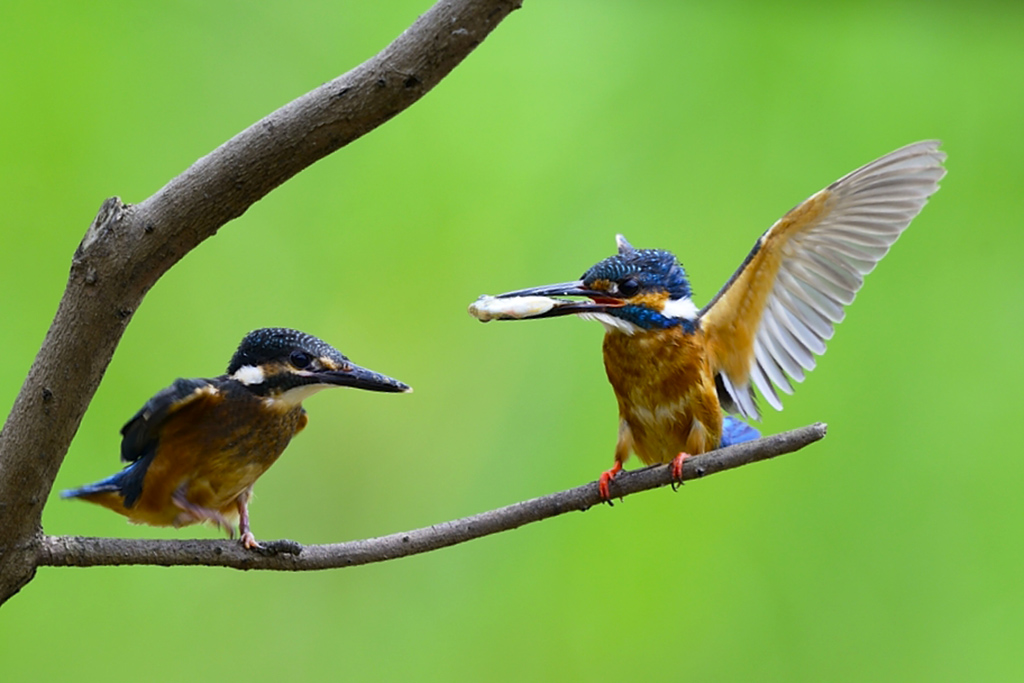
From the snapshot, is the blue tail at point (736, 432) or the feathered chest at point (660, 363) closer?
the feathered chest at point (660, 363)

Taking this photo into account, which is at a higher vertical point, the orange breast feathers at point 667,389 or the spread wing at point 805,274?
the spread wing at point 805,274

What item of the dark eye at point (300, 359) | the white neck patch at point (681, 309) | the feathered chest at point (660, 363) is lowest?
the feathered chest at point (660, 363)

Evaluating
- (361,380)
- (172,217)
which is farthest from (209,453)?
(172,217)

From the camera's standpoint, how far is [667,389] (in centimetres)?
138

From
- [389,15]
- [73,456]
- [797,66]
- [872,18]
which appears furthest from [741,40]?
[73,456]

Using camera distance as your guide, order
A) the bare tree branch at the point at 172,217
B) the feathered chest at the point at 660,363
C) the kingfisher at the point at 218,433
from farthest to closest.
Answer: the feathered chest at the point at 660,363, the kingfisher at the point at 218,433, the bare tree branch at the point at 172,217

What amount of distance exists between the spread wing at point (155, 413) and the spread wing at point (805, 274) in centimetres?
69

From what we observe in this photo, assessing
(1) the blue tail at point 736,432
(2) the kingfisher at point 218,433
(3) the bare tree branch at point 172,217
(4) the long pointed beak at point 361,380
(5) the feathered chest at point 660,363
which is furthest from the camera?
Answer: (1) the blue tail at point 736,432

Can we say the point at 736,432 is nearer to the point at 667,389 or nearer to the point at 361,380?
the point at 667,389

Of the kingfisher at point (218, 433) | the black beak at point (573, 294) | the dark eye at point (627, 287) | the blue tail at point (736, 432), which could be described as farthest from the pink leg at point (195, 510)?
the blue tail at point (736, 432)

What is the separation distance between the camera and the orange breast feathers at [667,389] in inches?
54.2

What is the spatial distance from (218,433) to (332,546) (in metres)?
0.25

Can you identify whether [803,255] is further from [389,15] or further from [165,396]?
[389,15]

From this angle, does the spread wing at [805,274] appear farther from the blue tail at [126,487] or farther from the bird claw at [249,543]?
the blue tail at [126,487]
